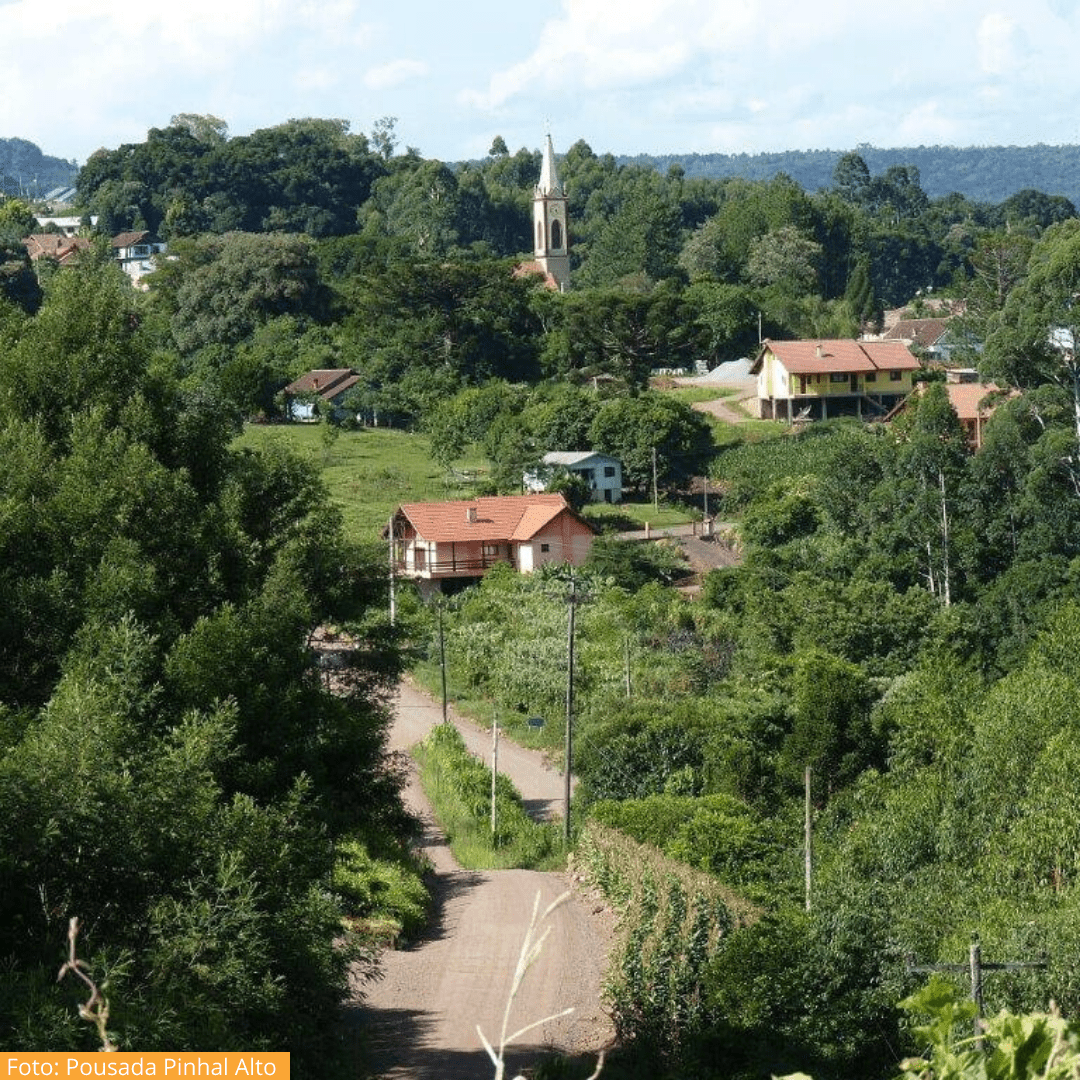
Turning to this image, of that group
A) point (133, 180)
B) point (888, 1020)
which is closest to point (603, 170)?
point (133, 180)

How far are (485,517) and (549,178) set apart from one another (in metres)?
36.2

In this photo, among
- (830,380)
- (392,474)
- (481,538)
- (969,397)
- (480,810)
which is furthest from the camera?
(830,380)

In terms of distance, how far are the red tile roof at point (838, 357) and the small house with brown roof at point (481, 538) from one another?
38.3 ft

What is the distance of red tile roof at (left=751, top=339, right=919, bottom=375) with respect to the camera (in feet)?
148

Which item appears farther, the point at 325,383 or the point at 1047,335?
the point at 325,383

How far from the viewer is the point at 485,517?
115 feet

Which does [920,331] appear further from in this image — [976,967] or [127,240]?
[976,967]

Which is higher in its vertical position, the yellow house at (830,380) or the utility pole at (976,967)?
the yellow house at (830,380)

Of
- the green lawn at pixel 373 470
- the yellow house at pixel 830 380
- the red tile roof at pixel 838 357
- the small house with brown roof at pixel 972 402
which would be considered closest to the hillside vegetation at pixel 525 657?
the green lawn at pixel 373 470

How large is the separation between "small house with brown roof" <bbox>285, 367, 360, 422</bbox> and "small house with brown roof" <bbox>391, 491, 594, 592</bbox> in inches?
398

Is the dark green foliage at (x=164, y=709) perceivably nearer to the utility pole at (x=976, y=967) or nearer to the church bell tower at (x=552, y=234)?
the utility pole at (x=976, y=967)

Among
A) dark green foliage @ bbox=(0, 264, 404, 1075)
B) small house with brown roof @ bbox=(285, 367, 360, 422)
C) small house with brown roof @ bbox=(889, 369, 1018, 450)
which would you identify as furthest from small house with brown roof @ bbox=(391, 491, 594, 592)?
dark green foliage @ bbox=(0, 264, 404, 1075)

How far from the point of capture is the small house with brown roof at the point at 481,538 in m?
34.5

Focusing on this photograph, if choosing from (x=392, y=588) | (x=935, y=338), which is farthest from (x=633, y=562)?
(x=935, y=338)
